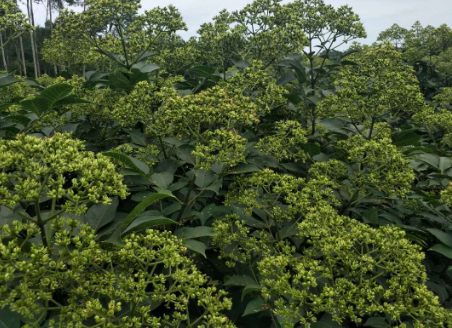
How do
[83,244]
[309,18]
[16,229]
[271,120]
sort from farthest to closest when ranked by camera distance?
[309,18]
[271,120]
[83,244]
[16,229]

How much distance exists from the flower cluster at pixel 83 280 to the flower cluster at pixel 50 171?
184mm

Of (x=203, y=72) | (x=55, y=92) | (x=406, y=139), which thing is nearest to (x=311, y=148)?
(x=406, y=139)

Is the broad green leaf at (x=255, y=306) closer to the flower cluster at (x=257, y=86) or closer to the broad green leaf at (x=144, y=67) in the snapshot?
the flower cluster at (x=257, y=86)

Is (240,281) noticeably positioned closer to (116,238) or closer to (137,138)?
(116,238)

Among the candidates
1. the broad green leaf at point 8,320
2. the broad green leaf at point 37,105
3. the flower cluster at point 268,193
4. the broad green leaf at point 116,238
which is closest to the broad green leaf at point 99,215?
the broad green leaf at point 116,238

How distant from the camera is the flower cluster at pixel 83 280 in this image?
201 cm

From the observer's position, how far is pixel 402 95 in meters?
4.49

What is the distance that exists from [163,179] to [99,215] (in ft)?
2.38

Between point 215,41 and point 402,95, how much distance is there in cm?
282

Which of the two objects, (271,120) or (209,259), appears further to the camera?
(271,120)

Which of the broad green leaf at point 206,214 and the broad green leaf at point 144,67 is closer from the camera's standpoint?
the broad green leaf at point 206,214

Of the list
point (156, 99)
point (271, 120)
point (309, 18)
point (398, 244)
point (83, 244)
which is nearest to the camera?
point (83, 244)

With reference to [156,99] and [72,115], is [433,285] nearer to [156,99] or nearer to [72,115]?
[156,99]

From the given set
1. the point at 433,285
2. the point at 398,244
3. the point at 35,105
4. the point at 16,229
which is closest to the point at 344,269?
the point at 398,244
